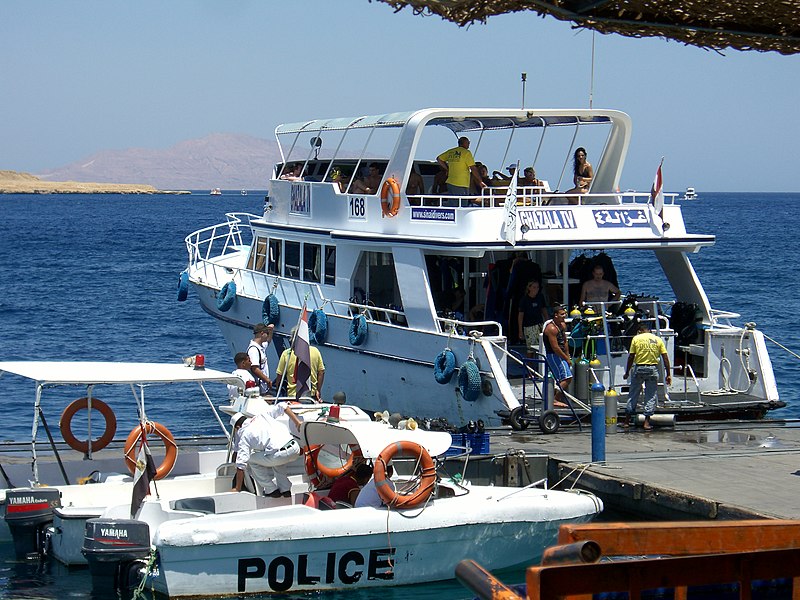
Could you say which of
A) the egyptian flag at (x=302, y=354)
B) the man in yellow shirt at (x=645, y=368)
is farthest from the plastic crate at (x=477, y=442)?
the man in yellow shirt at (x=645, y=368)

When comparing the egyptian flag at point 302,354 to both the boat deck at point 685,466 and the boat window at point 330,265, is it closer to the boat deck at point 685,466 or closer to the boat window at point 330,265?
the boat deck at point 685,466

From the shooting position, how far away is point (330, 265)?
20.0m

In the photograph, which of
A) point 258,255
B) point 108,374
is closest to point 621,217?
point 108,374

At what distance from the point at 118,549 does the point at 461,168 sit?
376 inches

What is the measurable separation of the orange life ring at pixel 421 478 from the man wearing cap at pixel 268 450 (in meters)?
1.02

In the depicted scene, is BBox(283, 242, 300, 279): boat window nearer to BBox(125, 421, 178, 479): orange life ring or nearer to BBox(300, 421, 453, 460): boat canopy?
BBox(125, 421, 178, 479): orange life ring

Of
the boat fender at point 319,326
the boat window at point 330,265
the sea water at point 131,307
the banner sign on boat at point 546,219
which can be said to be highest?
the banner sign on boat at point 546,219

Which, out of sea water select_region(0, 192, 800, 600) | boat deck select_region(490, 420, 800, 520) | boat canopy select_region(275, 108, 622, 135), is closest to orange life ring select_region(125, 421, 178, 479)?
sea water select_region(0, 192, 800, 600)

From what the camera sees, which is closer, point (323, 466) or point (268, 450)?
point (268, 450)

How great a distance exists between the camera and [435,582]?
11.7 m

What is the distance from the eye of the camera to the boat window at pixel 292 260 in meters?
21.1

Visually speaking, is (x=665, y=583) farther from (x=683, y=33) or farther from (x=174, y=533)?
(x=174, y=533)

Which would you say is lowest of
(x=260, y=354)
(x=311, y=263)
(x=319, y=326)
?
(x=260, y=354)

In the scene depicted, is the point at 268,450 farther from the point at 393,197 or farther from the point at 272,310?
the point at 272,310
